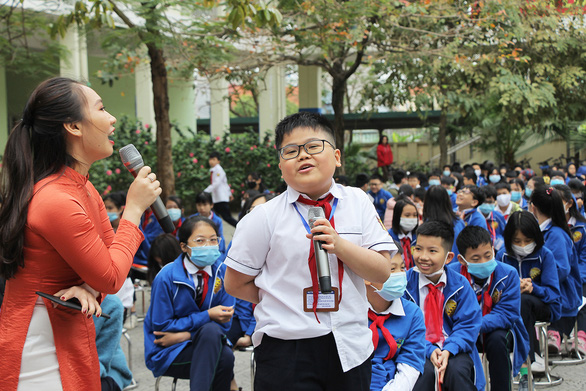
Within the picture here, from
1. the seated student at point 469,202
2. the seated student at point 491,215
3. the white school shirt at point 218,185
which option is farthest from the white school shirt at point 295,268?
the white school shirt at point 218,185

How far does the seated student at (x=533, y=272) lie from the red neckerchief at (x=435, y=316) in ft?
3.79

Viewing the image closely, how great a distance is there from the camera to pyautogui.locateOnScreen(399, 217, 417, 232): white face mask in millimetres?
6031

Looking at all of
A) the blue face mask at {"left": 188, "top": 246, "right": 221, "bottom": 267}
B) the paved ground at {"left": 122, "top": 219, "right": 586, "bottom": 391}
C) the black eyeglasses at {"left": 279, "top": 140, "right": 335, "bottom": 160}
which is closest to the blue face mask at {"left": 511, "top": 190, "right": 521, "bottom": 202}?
the paved ground at {"left": 122, "top": 219, "right": 586, "bottom": 391}

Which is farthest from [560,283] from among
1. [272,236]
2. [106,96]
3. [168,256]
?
[106,96]

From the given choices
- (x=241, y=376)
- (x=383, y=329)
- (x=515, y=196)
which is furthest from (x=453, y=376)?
(x=515, y=196)

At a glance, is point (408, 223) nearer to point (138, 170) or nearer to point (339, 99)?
point (138, 170)

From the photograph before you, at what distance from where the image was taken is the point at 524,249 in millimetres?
4836

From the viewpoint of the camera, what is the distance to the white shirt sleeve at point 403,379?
130 inches

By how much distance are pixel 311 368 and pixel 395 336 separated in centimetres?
148

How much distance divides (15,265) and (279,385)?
0.99 meters

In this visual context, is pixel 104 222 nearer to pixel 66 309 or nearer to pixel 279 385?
pixel 66 309

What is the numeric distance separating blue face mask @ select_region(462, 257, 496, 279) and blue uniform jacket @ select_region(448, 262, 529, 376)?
7 centimetres

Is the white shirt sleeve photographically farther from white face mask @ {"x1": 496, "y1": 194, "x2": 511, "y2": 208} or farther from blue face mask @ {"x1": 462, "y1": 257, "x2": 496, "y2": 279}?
white face mask @ {"x1": 496, "y1": 194, "x2": 511, "y2": 208}

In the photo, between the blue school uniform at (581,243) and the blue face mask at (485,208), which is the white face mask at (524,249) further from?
the blue face mask at (485,208)
